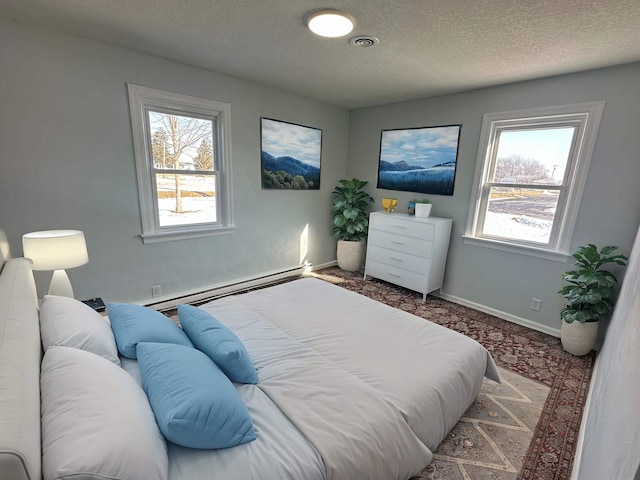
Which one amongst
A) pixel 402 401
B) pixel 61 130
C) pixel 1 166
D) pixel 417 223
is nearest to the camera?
pixel 402 401

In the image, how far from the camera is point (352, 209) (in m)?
4.24

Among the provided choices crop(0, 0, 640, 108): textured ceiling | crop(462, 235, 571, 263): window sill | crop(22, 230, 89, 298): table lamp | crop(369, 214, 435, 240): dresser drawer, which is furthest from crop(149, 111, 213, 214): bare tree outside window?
crop(462, 235, 571, 263): window sill

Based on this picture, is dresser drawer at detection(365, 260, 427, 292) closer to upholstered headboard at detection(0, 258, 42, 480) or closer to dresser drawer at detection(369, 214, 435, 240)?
dresser drawer at detection(369, 214, 435, 240)

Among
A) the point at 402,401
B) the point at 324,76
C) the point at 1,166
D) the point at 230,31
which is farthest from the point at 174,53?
the point at 402,401

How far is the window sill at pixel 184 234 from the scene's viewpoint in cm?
286

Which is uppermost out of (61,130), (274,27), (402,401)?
(274,27)

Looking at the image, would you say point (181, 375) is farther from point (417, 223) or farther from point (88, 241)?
point (417, 223)

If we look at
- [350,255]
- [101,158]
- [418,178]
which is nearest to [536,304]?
[418,178]

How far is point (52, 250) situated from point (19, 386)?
1.41m

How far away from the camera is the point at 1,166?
6.94 feet

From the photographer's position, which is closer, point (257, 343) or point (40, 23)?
point (257, 343)

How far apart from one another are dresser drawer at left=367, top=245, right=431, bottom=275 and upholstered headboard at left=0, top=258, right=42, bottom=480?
325 cm

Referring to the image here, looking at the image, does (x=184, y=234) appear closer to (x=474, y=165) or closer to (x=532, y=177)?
(x=474, y=165)

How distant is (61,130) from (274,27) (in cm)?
183
